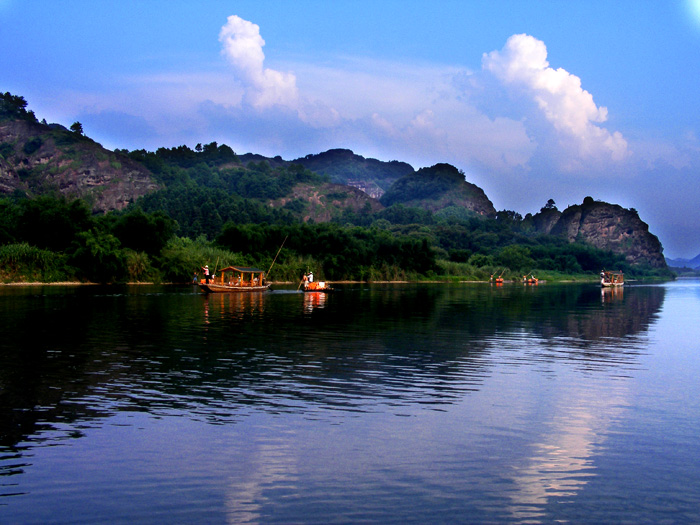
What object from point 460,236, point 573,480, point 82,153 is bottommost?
point 573,480

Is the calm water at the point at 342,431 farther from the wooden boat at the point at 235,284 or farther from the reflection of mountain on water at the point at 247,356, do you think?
the wooden boat at the point at 235,284

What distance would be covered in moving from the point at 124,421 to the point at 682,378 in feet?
43.7

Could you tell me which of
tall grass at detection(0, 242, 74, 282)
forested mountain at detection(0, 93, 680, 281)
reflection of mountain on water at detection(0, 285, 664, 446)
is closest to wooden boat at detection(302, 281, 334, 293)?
forested mountain at detection(0, 93, 680, 281)

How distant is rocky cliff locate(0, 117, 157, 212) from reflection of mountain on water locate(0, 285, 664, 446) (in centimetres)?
14492

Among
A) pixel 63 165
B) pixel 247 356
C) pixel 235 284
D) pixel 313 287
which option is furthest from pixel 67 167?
pixel 247 356

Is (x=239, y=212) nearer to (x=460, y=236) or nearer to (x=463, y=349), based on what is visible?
(x=460, y=236)

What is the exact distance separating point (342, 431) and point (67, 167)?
182 metres

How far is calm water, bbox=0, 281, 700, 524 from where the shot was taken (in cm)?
775

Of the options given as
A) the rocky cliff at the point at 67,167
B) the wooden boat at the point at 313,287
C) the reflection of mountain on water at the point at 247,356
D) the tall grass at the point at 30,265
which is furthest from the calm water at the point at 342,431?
the rocky cliff at the point at 67,167

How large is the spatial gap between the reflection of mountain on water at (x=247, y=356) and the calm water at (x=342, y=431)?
3.8 inches

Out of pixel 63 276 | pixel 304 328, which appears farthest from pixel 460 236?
pixel 304 328

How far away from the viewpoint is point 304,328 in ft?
89.0

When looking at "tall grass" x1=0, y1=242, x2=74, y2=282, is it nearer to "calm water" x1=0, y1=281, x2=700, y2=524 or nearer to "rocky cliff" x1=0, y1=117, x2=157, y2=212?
"calm water" x1=0, y1=281, x2=700, y2=524

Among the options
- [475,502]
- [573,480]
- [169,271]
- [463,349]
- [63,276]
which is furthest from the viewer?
[169,271]
